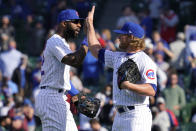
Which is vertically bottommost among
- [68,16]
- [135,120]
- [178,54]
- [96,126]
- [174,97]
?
[96,126]

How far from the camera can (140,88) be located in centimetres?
577

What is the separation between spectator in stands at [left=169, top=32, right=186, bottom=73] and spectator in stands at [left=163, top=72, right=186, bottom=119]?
4.65 ft

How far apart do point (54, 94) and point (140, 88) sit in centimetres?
106

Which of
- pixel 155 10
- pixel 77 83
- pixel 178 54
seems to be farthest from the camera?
pixel 155 10

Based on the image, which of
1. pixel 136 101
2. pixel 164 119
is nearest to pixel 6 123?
pixel 164 119

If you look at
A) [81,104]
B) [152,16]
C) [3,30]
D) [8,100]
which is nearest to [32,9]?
[3,30]

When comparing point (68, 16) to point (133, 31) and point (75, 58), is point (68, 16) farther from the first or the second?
point (133, 31)

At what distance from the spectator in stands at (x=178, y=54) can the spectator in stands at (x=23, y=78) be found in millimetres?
3440

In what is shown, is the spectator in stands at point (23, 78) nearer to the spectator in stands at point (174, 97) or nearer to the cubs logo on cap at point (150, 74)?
the spectator in stands at point (174, 97)

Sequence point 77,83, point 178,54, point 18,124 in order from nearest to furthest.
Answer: point 18,124 → point 77,83 → point 178,54

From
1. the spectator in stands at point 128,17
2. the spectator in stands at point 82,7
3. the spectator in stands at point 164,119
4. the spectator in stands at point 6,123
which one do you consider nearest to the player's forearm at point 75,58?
the spectator in stands at point 164,119

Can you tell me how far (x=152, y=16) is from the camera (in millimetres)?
14453

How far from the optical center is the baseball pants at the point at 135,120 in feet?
19.5

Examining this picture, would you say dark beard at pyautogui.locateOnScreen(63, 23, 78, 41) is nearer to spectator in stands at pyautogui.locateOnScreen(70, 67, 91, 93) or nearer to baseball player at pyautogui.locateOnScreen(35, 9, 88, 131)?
baseball player at pyautogui.locateOnScreen(35, 9, 88, 131)
